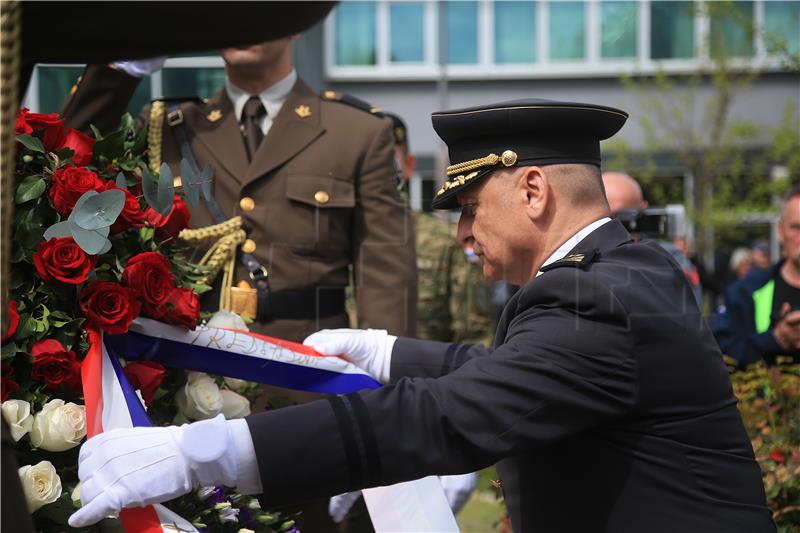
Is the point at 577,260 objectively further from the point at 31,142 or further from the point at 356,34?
the point at 356,34

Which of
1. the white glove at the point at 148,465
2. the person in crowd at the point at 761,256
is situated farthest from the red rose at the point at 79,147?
the person in crowd at the point at 761,256

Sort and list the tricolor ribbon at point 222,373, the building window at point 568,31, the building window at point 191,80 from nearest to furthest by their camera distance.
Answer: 1. the tricolor ribbon at point 222,373
2. the building window at point 191,80
3. the building window at point 568,31

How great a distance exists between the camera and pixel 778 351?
5.08 m

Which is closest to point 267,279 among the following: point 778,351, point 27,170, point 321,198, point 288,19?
point 321,198

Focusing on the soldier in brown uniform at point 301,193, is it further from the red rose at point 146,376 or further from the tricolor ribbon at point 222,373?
the red rose at point 146,376

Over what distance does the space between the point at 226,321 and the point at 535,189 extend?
816 millimetres

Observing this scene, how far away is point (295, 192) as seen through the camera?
3.77 meters

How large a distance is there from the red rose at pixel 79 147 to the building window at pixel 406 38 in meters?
16.6

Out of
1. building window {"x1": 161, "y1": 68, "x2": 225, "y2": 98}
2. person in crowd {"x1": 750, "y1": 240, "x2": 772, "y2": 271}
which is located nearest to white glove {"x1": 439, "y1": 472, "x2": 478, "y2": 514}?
building window {"x1": 161, "y1": 68, "x2": 225, "y2": 98}

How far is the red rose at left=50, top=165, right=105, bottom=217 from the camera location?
2.16 meters

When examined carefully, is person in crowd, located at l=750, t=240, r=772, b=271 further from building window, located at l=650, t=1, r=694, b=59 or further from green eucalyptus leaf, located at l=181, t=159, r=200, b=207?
green eucalyptus leaf, located at l=181, t=159, r=200, b=207

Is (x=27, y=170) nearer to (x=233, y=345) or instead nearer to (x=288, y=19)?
(x=233, y=345)

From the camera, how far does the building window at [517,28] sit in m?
19.0

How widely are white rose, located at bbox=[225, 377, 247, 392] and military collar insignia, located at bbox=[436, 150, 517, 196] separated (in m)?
0.68
